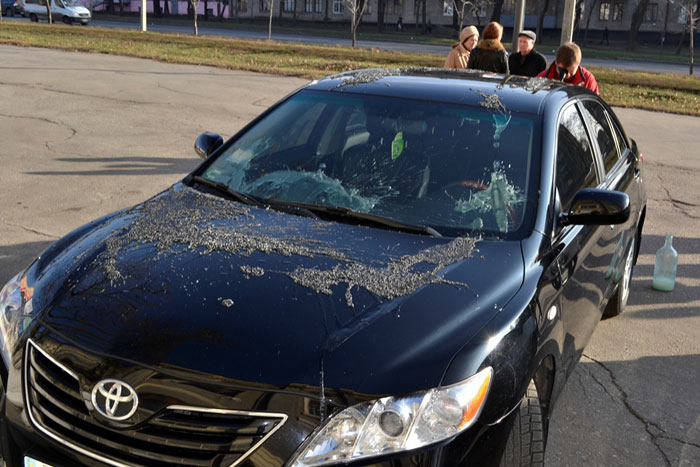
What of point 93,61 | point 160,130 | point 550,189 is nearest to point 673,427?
point 550,189

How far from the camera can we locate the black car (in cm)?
216

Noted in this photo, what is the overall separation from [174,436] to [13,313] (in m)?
0.93

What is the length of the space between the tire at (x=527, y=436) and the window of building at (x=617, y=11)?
206 ft

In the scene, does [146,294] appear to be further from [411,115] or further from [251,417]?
[411,115]

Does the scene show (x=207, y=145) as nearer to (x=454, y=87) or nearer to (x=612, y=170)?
(x=454, y=87)

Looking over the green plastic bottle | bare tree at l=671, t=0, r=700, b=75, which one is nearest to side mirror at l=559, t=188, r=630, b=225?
the green plastic bottle

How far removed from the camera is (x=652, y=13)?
57844mm

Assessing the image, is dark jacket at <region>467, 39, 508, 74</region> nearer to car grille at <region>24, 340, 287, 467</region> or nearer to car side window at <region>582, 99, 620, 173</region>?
car side window at <region>582, 99, 620, 173</region>

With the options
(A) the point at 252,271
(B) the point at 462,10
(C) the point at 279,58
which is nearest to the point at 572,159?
(A) the point at 252,271

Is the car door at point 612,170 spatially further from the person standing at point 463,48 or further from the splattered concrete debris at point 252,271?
the person standing at point 463,48

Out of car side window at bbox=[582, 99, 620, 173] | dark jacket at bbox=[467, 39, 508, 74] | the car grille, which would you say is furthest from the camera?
dark jacket at bbox=[467, 39, 508, 74]

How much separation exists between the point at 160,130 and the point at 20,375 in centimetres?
906

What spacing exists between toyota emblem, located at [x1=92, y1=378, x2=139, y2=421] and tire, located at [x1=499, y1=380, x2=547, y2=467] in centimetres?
116

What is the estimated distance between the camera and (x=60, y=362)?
2320 millimetres
